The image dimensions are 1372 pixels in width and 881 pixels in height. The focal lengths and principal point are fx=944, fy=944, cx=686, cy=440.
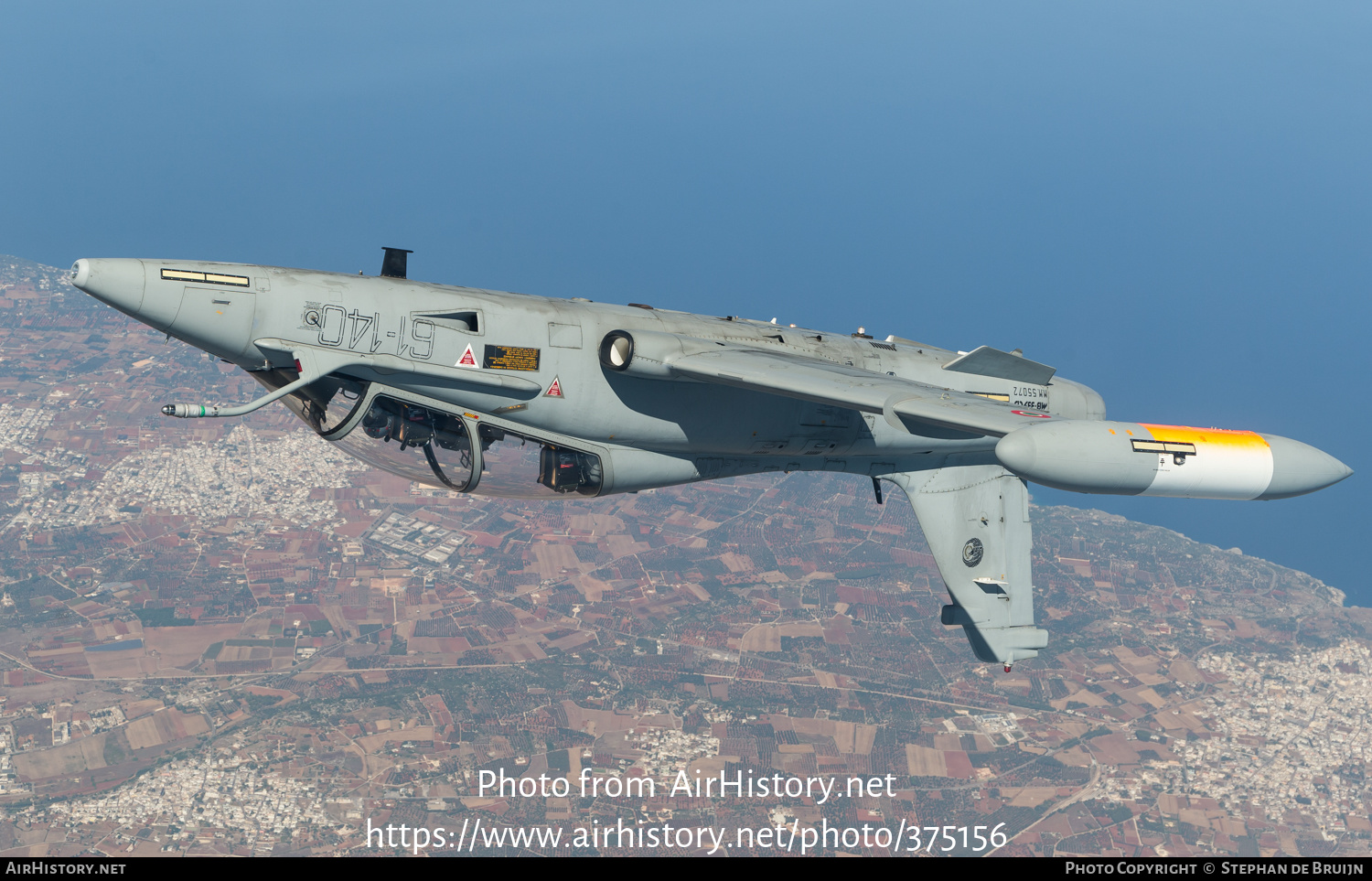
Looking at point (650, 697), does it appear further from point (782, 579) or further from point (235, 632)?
point (235, 632)

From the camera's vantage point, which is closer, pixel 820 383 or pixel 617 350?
pixel 820 383

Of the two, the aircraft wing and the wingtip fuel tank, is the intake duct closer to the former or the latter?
the aircraft wing

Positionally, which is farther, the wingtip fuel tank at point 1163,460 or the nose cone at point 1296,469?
the nose cone at point 1296,469

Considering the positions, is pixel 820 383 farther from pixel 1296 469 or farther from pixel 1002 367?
pixel 1002 367

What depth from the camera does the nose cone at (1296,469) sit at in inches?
575

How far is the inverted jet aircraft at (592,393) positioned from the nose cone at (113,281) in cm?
3

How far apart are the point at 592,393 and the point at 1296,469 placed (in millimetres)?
12034

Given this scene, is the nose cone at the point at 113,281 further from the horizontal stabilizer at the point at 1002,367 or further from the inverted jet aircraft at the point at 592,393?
the horizontal stabilizer at the point at 1002,367

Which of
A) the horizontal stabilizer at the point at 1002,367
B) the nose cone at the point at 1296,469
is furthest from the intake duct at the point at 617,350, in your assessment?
the nose cone at the point at 1296,469

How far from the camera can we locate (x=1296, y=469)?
1468 centimetres

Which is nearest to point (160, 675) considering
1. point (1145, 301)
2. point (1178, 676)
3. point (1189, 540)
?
point (1178, 676)

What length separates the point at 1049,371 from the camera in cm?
2372

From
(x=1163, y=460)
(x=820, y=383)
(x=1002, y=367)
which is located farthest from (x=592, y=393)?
(x=1002, y=367)

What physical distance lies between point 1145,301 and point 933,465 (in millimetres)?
169380
